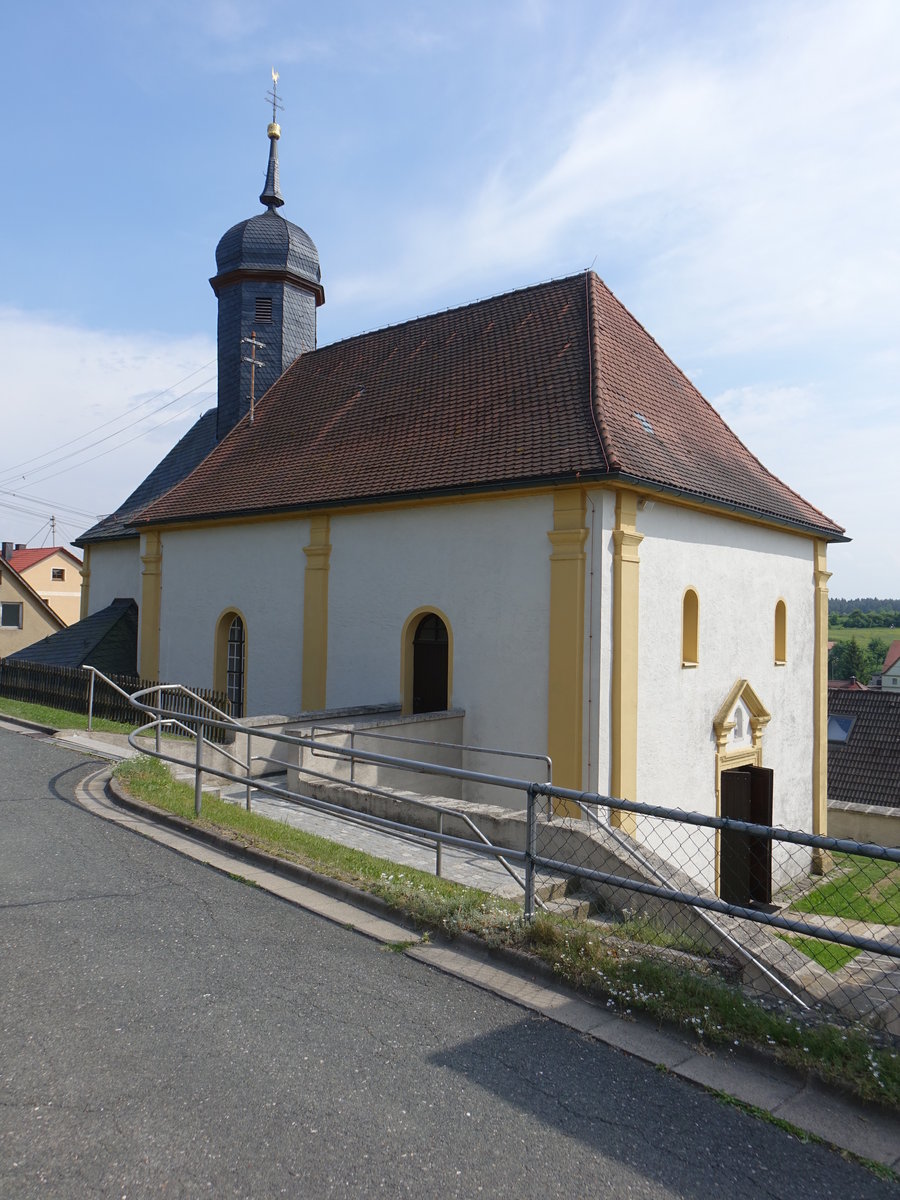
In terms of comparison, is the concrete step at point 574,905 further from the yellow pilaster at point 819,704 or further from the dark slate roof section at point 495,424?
the yellow pilaster at point 819,704

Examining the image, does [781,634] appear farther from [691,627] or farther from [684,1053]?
[684,1053]

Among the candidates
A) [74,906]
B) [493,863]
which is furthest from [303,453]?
[74,906]

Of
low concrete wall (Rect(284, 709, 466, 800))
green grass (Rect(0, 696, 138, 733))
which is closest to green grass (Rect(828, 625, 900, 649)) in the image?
green grass (Rect(0, 696, 138, 733))

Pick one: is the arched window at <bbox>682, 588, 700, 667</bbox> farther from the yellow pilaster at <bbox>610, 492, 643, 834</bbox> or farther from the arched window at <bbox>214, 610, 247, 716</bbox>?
the arched window at <bbox>214, 610, 247, 716</bbox>

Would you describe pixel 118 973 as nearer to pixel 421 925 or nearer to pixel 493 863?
pixel 421 925

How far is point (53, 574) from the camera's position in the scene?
5269 cm

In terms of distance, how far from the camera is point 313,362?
2064 cm

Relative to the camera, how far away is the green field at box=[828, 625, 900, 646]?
128875 mm

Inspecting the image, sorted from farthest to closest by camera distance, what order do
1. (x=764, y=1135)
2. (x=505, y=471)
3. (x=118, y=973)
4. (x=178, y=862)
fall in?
(x=505, y=471), (x=178, y=862), (x=118, y=973), (x=764, y=1135)

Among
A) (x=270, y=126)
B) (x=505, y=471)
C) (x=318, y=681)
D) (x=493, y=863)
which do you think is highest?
(x=270, y=126)

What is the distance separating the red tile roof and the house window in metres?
14.5

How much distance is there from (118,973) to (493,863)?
13.8 feet

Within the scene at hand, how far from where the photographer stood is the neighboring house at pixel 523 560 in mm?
11797

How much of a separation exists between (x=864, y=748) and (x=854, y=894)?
9978 millimetres
